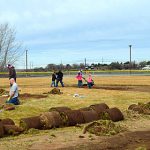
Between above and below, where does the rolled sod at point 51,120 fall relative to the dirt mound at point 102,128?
above

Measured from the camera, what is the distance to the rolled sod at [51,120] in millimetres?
12016

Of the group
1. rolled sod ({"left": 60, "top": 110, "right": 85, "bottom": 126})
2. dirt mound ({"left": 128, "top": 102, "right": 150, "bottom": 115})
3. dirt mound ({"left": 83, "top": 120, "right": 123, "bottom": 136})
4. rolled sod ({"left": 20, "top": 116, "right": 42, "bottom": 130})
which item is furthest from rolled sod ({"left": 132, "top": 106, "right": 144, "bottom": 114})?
rolled sod ({"left": 20, "top": 116, "right": 42, "bottom": 130})

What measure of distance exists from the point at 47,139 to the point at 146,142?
2383 mm

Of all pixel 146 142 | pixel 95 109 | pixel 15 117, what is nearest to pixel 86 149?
pixel 146 142

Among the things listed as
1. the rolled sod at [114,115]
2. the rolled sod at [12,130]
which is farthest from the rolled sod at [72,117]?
the rolled sod at [12,130]

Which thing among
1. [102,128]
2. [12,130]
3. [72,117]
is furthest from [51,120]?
[102,128]

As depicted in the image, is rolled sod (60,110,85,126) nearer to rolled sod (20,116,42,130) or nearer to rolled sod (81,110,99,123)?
rolled sod (81,110,99,123)

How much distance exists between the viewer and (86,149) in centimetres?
972

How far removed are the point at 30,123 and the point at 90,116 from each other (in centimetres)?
215

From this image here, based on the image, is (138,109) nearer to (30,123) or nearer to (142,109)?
(142,109)

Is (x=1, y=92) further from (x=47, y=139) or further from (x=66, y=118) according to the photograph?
(x=47, y=139)

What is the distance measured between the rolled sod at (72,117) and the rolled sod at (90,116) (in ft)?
0.41

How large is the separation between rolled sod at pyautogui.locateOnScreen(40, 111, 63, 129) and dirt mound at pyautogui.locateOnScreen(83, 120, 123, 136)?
2.80 feet

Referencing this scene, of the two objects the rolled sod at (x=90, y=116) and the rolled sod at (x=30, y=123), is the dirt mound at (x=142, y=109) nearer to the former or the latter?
the rolled sod at (x=90, y=116)
